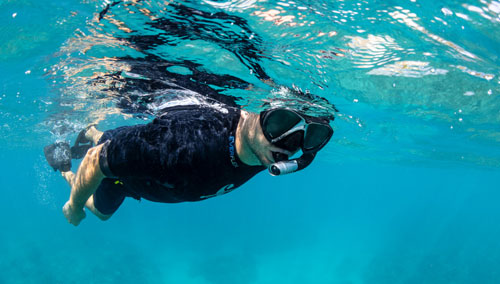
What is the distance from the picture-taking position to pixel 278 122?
3.03 m

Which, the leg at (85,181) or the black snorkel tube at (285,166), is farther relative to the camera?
the leg at (85,181)

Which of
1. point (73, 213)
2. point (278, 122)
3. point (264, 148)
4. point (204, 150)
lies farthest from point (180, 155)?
point (73, 213)

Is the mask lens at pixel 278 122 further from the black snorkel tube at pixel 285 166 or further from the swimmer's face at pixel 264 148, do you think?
the black snorkel tube at pixel 285 166

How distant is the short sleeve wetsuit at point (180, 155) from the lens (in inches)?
136

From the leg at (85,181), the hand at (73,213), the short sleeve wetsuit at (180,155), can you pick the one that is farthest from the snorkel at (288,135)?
the hand at (73,213)

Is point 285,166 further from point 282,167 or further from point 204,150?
point 204,150

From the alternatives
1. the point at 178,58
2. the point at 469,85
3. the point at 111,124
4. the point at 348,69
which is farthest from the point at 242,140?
the point at 111,124

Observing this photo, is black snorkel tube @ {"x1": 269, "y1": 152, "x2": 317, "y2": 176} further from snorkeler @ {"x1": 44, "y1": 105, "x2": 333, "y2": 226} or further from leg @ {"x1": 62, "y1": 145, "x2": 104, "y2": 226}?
leg @ {"x1": 62, "y1": 145, "x2": 104, "y2": 226}

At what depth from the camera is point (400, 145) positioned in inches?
983

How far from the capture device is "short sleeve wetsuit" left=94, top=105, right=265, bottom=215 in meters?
3.45

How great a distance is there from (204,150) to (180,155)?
0.29m

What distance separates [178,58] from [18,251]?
35.0 m

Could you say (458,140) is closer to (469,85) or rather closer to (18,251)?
(469,85)

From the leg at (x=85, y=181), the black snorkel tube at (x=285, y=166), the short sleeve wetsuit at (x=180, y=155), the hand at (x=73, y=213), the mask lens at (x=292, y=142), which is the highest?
the mask lens at (x=292, y=142)
